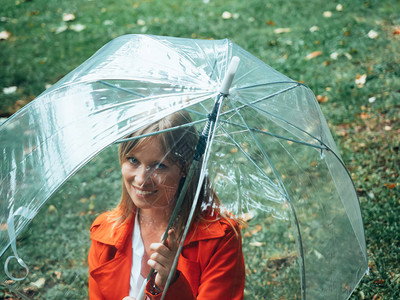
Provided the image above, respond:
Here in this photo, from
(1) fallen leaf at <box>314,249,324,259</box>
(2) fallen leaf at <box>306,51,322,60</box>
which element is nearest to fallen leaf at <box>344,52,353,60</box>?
(2) fallen leaf at <box>306,51,322,60</box>

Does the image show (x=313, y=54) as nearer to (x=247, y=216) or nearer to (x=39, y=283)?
(x=247, y=216)

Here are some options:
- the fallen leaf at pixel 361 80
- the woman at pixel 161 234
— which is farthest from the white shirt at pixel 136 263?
the fallen leaf at pixel 361 80

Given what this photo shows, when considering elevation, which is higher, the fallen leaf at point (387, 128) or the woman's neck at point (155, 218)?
the woman's neck at point (155, 218)

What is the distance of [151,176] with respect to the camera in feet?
5.62

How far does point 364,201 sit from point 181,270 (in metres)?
1.79

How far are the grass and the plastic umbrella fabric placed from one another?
0.54 feet

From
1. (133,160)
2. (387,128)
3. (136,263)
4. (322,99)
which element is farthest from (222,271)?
(322,99)

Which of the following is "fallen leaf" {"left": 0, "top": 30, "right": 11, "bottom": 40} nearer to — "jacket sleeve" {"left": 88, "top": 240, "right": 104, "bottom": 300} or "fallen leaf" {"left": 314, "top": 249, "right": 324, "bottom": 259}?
"jacket sleeve" {"left": 88, "top": 240, "right": 104, "bottom": 300}

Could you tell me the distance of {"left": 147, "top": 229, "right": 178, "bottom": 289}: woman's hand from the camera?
1.68 m

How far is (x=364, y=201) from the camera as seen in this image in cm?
320

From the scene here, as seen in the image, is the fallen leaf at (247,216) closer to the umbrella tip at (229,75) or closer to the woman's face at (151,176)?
the woman's face at (151,176)

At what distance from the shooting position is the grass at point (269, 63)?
6.95ft

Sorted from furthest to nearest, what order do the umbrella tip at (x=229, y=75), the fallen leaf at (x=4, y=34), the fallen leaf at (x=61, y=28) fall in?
the fallen leaf at (x=61, y=28) → the fallen leaf at (x=4, y=34) → the umbrella tip at (x=229, y=75)

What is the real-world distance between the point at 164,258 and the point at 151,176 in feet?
0.97
